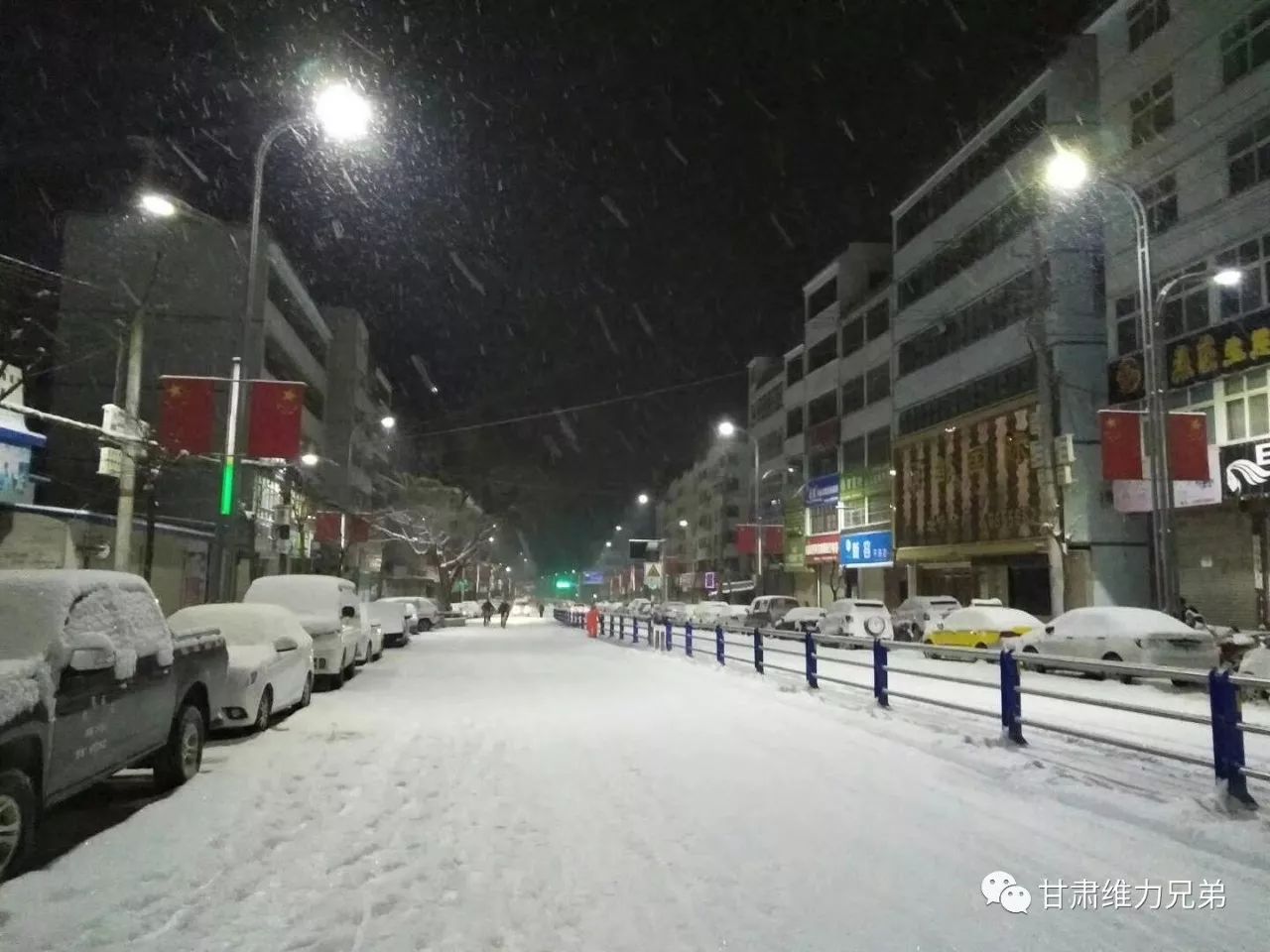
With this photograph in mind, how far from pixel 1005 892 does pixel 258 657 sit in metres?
9.01

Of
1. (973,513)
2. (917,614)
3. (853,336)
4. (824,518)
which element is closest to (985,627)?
(917,614)

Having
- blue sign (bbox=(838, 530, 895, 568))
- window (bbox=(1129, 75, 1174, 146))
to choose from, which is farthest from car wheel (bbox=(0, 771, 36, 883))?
blue sign (bbox=(838, 530, 895, 568))

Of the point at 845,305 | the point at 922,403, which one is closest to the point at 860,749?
the point at 922,403

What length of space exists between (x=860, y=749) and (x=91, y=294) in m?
42.1

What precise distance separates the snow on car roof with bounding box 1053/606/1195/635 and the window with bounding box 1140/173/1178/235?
1492 cm

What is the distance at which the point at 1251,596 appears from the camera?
2742 cm

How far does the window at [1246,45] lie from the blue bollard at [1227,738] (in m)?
25.2

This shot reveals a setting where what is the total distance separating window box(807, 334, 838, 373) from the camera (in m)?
62.1

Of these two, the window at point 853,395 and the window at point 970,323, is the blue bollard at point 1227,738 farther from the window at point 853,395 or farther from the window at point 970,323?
the window at point 853,395

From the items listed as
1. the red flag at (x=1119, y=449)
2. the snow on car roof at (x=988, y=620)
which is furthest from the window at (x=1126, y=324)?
the snow on car roof at (x=988, y=620)

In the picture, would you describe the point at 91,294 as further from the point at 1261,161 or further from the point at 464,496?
the point at 1261,161

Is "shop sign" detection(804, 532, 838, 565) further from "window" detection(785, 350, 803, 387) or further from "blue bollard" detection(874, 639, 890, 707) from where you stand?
"blue bollard" detection(874, 639, 890, 707)

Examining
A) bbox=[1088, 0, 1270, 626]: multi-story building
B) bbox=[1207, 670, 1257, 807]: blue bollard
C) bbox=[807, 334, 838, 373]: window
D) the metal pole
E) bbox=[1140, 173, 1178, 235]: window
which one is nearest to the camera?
bbox=[1207, 670, 1257, 807]: blue bollard

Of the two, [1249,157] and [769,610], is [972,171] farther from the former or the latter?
[769,610]
